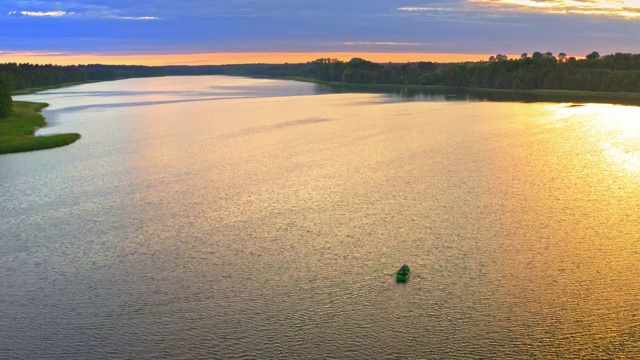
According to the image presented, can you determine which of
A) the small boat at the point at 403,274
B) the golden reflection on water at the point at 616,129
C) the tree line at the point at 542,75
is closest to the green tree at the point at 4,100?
the golden reflection on water at the point at 616,129

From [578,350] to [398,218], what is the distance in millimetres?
11882

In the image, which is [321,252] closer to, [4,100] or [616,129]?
[616,129]

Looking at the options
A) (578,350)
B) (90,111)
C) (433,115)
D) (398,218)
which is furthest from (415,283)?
(90,111)

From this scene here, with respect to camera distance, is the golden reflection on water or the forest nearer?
the golden reflection on water

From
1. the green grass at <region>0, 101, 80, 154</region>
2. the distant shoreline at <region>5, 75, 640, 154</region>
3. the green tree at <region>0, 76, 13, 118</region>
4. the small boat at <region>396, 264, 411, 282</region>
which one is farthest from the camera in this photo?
the green tree at <region>0, 76, 13, 118</region>

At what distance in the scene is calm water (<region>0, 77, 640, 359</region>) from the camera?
54.3ft

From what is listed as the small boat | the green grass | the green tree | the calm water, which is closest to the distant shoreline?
the green grass

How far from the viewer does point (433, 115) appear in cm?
7006

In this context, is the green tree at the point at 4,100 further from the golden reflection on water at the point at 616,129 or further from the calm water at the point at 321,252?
the golden reflection on water at the point at 616,129

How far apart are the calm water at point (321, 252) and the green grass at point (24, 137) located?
1.72 meters

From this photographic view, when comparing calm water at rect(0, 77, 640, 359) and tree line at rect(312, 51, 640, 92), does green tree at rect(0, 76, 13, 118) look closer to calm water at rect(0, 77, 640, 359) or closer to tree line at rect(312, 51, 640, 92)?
calm water at rect(0, 77, 640, 359)

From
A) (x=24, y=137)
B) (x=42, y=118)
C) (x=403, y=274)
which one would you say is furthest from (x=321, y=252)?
(x=42, y=118)

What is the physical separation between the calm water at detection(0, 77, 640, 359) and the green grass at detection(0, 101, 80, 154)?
172 cm

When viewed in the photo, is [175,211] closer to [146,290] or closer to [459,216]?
[146,290]
